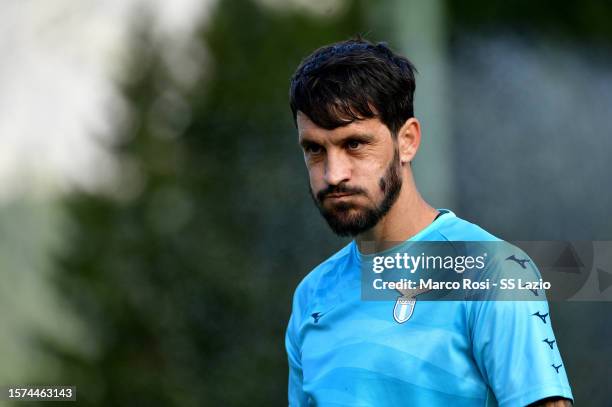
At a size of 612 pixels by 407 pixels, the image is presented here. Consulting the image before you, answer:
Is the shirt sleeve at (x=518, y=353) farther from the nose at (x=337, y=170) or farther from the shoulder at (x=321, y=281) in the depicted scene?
the shoulder at (x=321, y=281)

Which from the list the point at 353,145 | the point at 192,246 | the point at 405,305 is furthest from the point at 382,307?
the point at 192,246

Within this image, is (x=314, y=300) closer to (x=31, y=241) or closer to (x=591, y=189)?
(x=591, y=189)

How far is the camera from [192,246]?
9.26 meters

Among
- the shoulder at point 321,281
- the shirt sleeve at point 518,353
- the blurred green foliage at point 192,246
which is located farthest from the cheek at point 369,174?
the blurred green foliage at point 192,246

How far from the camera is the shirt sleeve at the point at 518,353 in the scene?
2.56 m

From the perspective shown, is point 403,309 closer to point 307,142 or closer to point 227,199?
point 307,142

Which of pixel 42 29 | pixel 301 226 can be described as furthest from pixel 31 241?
pixel 301 226

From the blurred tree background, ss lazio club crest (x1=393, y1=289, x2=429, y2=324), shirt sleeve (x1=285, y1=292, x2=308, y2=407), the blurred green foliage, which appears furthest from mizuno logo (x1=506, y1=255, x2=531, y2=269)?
the blurred green foliage

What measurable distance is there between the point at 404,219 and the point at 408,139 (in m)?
0.23

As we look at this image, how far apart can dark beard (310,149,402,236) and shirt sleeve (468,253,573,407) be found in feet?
1.42

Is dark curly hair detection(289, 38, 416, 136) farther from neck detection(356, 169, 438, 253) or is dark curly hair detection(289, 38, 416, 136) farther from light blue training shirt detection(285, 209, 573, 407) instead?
light blue training shirt detection(285, 209, 573, 407)

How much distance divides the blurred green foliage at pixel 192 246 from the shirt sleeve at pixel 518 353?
5675 millimetres

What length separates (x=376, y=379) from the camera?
2.81 m

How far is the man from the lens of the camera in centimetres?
260
